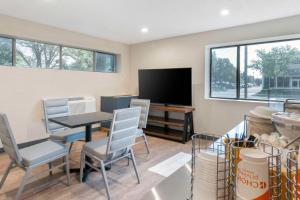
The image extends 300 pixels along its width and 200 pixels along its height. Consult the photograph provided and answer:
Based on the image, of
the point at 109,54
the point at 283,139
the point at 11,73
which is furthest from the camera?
the point at 109,54

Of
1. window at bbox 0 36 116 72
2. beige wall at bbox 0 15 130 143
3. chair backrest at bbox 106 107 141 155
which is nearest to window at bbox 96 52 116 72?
window at bbox 0 36 116 72

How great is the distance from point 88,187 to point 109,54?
3.91 m

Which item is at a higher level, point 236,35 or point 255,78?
point 236,35

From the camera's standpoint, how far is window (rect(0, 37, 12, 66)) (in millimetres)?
3484

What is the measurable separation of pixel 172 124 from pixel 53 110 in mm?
2417

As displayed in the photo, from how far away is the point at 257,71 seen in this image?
384 centimetres

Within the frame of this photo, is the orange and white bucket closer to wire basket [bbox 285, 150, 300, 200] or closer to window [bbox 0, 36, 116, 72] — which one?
wire basket [bbox 285, 150, 300, 200]

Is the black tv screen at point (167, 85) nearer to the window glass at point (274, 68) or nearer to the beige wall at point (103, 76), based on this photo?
the beige wall at point (103, 76)

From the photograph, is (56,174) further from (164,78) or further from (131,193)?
(164,78)

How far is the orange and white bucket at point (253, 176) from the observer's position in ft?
1.52

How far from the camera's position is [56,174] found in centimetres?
269

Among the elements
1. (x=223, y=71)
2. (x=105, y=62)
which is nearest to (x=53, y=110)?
(x=105, y=62)

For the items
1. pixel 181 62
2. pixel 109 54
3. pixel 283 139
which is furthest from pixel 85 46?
pixel 283 139

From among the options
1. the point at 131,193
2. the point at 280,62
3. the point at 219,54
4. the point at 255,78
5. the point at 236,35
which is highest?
the point at 236,35
